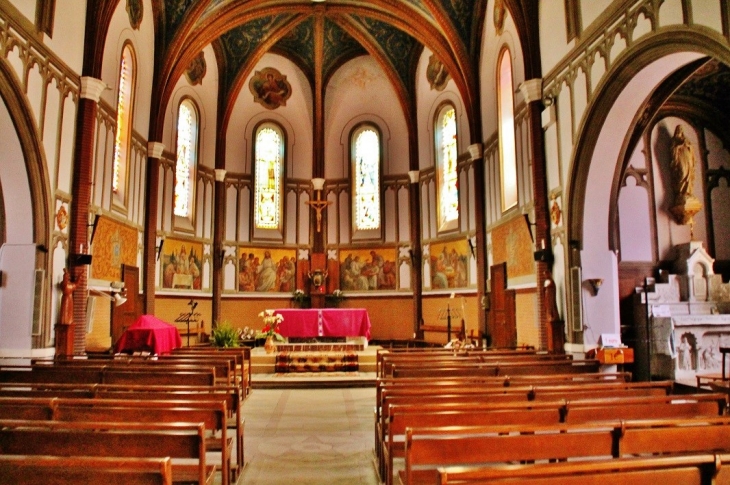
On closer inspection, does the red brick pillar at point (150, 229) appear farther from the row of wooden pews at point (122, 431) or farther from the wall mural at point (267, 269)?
the row of wooden pews at point (122, 431)

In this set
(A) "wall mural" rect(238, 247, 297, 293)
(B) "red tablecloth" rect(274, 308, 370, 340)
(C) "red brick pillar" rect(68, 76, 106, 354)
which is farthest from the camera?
(A) "wall mural" rect(238, 247, 297, 293)

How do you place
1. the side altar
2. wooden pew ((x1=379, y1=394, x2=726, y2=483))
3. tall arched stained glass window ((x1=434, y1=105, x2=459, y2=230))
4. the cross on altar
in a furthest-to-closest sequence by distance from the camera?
1. the cross on altar
2. tall arched stained glass window ((x1=434, y1=105, x2=459, y2=230))
3. the side altar
4. wooden pew ((x1=379, y1=394, x2=726, y2=483))

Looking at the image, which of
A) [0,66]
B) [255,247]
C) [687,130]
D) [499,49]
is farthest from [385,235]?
[0,66]

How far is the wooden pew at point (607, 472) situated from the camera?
2.46 metres

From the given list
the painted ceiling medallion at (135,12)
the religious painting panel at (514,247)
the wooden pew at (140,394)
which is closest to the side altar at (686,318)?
the religious painting panel at (514,247)

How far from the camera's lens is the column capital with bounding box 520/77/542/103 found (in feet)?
41.9

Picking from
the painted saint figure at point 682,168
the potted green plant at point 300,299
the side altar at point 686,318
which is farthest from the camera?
the potted green plant at point 300,299

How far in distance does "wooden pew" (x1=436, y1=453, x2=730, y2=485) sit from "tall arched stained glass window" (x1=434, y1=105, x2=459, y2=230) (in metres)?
16.9

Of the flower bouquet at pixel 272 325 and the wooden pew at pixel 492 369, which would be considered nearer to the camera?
the wooden pew at pixel 492 369

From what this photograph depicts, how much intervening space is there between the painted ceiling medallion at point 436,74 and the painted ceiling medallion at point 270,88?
5821mm

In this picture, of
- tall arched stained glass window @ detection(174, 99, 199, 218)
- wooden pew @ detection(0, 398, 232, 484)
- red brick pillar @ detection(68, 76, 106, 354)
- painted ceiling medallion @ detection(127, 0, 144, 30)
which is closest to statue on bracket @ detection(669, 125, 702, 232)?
wooden pew @ detection(0, 398, 232, 484)

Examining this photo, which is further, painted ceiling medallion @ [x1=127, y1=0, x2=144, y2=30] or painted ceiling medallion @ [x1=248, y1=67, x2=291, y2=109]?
painted ceiling medallion @ [x1=248, y1=67, x2=291, y2=109]

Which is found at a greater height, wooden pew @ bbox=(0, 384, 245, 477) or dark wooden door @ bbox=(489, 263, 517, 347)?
dark wooden door @ bbox=(489, 263, 517, 347)

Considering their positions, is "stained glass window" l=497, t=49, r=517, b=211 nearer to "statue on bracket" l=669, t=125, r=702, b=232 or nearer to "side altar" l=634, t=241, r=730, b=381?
"statue on bracket" l=669, t=125, r=702, b=232
